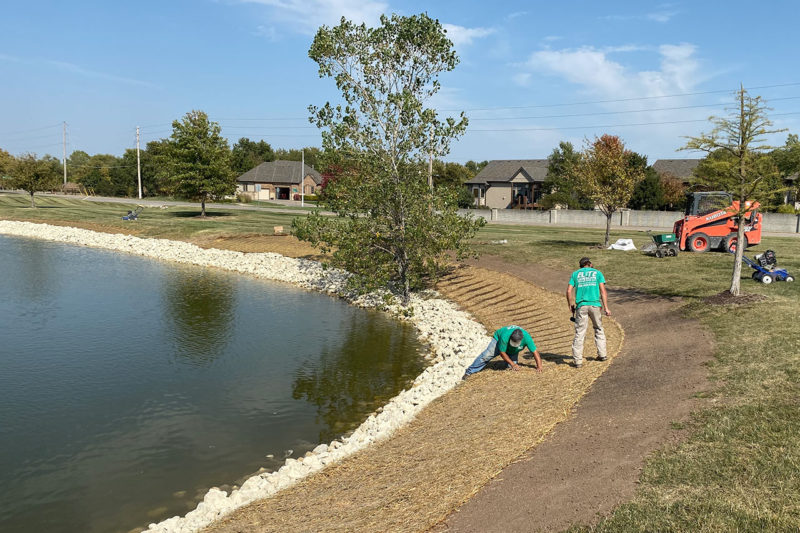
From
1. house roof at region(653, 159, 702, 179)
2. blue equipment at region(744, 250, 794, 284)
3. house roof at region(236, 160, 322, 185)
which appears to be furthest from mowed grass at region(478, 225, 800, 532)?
house roof at region(236, 160, 322, 185)

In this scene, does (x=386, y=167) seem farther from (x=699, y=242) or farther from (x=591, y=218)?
(x=591, y=218)

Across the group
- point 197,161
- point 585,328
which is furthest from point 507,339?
point 197,161

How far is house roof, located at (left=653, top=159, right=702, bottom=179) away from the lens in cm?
7444

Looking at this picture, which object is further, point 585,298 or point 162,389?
point 162,389

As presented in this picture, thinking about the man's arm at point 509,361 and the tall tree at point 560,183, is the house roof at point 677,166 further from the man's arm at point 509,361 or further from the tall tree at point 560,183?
the man's arm at point 509,361

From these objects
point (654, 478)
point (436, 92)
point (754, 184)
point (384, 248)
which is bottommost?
point (654, 478)

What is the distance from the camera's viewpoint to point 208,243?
41.6 metres

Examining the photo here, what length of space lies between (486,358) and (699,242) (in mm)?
18576

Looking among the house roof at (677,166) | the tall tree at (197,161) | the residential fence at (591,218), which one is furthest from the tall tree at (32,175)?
the house roof at (677,166)

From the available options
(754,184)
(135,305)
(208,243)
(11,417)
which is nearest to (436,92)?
(754,184)

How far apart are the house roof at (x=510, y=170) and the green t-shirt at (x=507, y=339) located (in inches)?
2574

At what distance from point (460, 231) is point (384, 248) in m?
3.42

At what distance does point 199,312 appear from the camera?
23.7 meters

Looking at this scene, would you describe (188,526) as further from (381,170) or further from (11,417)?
(381,170)
